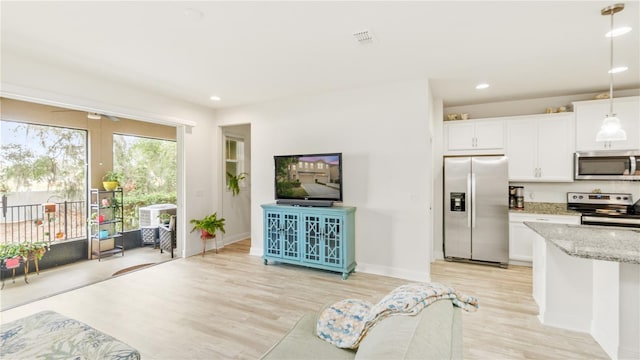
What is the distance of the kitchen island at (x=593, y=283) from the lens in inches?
77.3

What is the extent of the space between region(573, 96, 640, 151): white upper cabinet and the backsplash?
1.84 feet

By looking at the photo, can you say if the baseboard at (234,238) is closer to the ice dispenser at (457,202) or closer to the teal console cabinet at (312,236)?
the teal console cabinet at (312,236)

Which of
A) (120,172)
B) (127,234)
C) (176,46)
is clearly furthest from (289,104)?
(127,234)

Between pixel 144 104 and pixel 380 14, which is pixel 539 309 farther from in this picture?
pixel 144 104

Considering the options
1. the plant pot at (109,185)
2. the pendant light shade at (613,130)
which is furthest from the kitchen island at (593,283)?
the plant pot at (109,185)

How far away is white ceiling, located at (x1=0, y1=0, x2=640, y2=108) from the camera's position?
2.10 m

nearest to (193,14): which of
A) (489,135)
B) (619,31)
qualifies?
(619,31)

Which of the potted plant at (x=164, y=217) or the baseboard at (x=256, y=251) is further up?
the potted plant at (x=164, y=217)

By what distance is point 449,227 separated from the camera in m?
4.43

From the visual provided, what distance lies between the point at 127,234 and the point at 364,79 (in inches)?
199

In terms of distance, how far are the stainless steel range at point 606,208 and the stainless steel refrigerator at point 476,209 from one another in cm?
98

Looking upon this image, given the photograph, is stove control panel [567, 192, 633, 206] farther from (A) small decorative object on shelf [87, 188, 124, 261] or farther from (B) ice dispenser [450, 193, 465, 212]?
(A) small decorative object on shelf [87, 188, 124, 261]

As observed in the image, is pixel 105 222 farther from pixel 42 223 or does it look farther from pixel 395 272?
pixel 395 272

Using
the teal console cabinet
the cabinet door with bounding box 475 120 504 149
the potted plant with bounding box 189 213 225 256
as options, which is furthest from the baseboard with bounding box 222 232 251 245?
the cabinet door with bounding box 475 120 504 149
